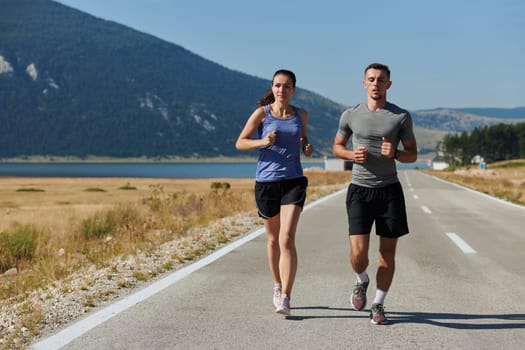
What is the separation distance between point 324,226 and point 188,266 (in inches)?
228

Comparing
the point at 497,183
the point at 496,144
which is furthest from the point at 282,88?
the point at 496,144

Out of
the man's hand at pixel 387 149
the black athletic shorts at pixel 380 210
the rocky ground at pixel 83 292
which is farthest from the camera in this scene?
the black athletic shorts at pixel 380 210

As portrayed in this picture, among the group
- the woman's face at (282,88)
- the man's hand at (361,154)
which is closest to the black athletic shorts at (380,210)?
the man's hand at (361,154)

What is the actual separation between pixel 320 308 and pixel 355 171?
1355 millimetres

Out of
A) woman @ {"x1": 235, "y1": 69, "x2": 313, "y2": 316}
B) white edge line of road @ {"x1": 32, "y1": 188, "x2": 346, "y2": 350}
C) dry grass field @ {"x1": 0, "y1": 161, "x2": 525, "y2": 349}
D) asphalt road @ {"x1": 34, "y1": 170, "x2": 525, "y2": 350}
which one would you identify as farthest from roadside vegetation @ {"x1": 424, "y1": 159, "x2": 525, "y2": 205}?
woman @ {"x1": 235, "y1": 69, "x2": 313, "y2": 316}

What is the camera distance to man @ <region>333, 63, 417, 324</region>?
503 centimetres

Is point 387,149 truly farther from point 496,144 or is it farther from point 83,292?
point 496,144

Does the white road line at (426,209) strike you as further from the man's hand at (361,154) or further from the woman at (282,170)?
the man's hand at (361,154)

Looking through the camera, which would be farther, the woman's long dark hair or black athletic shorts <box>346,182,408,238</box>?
the woman's long dark hair

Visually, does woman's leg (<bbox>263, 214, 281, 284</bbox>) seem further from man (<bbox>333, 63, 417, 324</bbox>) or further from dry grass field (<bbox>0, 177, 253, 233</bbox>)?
dry grass field (<bbox>0, 177, 253, 233</bbox>)

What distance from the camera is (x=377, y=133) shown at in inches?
198

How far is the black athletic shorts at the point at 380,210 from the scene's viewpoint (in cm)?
511

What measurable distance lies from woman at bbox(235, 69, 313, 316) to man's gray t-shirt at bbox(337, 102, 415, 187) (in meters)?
0.51

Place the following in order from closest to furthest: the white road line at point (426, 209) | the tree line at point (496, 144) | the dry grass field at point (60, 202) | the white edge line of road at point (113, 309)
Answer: the white edge line of road at point (113, 309) < the dry grass field at point (60, 202) < the white road line at point (426, 209) < the tree line at point (496, 144)
